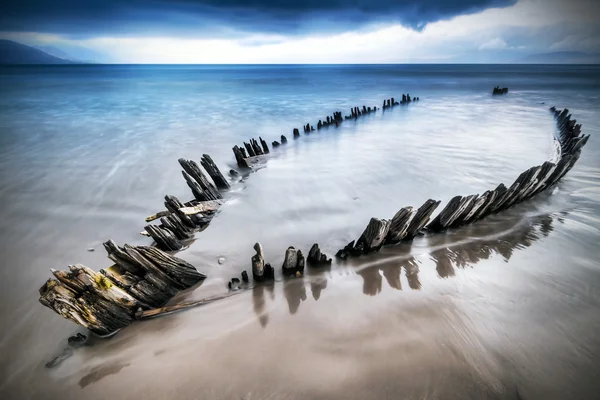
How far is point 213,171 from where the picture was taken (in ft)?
21.2

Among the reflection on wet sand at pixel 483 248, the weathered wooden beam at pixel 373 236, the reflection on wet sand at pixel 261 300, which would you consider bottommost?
the reflection on wet sand at pixel 483 248

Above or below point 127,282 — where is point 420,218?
below

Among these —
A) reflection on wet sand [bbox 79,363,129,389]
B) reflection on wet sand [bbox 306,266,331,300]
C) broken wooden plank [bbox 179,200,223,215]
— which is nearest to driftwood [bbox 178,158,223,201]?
broken wooden plank [bbox 179,200,223,215]

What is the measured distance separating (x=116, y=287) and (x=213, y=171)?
3840 mm

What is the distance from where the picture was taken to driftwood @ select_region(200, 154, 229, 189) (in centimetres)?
632

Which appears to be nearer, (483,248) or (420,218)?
(420,218)

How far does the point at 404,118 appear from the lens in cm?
1669

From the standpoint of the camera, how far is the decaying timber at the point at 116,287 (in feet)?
8.49

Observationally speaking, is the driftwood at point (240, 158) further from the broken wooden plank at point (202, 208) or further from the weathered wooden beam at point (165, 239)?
the weathered wooden beam at point (165, 239)

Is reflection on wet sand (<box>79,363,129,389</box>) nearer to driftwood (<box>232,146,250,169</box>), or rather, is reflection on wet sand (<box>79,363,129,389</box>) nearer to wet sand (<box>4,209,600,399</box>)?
wet sand (<box>4,209,600,399</box>)

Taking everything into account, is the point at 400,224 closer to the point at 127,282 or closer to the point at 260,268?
the point at 260,268

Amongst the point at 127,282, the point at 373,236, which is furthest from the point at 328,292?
the point at 127,282

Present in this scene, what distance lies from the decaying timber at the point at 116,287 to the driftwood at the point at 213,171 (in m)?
3.18

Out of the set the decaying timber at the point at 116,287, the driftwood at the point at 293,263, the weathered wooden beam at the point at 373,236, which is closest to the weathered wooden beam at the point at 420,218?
the weathered wooden beam at the point at 373,236
